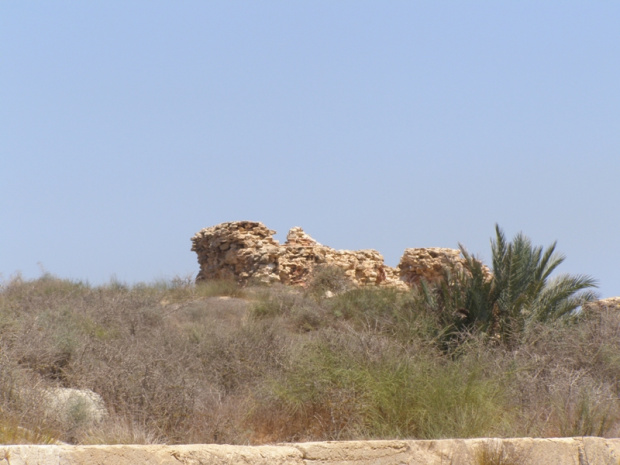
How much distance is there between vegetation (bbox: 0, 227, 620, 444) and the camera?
704 cm

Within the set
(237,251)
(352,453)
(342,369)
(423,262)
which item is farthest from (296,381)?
→ (423,262)

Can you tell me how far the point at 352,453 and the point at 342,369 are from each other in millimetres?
2542

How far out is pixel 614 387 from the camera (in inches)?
374

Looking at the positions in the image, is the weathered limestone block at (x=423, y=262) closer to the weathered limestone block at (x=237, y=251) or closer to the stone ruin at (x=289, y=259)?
the stone ruin at (x=289, y=259)

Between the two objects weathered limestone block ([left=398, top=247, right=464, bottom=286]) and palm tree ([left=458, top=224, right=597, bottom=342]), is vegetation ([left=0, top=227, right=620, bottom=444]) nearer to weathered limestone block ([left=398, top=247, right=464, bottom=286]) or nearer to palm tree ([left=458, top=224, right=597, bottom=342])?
palm tree ([left=458, top=224, right=597, bottom=342])

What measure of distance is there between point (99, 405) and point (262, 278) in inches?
539

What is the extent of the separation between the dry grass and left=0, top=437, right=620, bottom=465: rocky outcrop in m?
0.71

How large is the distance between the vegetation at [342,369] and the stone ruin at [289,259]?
7.21 m

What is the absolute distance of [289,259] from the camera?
894 inches

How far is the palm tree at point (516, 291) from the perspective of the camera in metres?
12.0

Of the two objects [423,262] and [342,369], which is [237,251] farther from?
[342,369]

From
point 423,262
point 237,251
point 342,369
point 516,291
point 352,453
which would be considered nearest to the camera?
point 352,453

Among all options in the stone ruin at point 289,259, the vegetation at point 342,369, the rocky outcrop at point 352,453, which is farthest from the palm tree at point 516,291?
the stone ruin at point 289,259

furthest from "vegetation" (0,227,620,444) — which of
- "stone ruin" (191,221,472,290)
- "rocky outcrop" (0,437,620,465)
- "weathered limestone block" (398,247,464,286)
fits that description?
"weathered limestone block" (398,247,464,286)
